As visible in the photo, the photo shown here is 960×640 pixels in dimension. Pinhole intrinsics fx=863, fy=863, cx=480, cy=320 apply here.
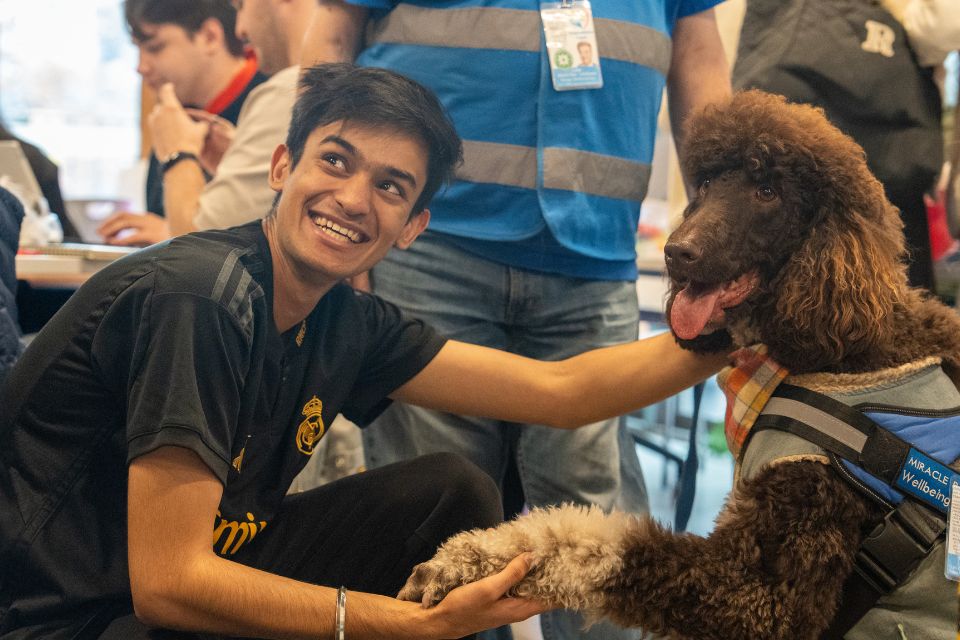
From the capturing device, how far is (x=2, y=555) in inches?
47.9

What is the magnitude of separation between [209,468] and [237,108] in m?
0.99

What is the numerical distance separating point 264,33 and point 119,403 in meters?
0.94

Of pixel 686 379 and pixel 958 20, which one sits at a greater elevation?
pixel 958 20

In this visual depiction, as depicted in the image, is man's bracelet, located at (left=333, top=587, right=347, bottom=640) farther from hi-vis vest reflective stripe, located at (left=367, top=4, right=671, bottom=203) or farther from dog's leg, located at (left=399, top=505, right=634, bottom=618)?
hi-vis vest reflective stripe, located at (left=367, top=4, right=671, bottom=203)

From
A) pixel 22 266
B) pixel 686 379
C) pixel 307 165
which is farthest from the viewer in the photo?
pixel 22 266

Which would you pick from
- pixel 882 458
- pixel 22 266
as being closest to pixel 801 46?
pixel 882 458

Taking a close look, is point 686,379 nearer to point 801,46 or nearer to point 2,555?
point 801,46

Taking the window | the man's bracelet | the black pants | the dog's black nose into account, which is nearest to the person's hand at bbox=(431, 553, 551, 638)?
the man's bracelet

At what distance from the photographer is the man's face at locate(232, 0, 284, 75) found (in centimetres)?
180

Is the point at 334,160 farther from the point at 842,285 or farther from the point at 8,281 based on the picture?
the point at 842,285

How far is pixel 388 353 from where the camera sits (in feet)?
5.11

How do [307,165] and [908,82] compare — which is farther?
[908,82]

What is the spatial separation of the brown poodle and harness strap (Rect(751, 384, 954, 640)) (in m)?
0.02

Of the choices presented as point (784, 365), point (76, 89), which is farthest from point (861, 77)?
point (76, 89)
